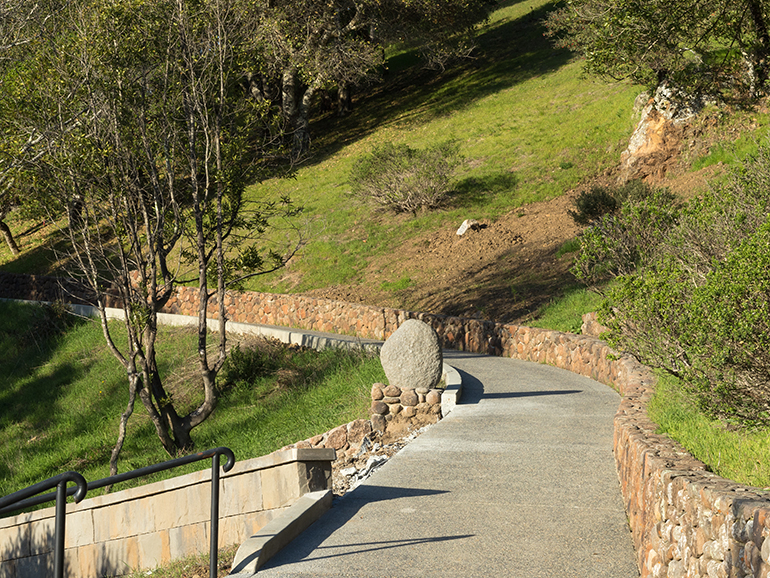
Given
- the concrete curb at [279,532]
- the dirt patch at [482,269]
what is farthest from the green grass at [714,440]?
the dirt patch at [482,269]

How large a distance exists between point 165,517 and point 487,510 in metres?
3.64

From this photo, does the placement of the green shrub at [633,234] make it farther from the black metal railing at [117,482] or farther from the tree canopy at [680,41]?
the black metal railing at [117,482]

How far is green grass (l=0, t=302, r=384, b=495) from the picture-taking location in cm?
1327

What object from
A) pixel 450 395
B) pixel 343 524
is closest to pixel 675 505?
pixel 343 524

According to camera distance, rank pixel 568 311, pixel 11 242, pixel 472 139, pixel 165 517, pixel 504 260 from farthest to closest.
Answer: pixel 11 242 < pixel 472 139 < pixel 504 260 < pixel 568 311 < pixel 165 517

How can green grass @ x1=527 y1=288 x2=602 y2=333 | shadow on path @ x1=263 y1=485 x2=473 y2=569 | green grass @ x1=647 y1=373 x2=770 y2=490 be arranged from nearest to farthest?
green grass @ x1=647 y1=373 x2=770 y2=490, shadow on path @ x1=263 y1=485 x2=473 y2=569, green grass @ x1=527 y1=288 x2=602 y2=333

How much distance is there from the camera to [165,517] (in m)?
7.79

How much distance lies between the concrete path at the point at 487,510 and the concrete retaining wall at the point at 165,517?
1.86ft

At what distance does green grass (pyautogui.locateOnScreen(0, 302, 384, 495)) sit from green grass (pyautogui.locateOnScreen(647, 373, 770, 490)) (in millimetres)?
5694

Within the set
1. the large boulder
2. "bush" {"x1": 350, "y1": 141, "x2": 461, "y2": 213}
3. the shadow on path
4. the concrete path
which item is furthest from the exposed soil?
the shadow on path

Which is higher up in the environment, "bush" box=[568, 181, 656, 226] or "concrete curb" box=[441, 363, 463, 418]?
"bush" box=[568, 181, 656, 226]

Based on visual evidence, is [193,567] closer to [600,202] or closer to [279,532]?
[279,532]

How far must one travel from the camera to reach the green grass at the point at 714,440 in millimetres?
4566

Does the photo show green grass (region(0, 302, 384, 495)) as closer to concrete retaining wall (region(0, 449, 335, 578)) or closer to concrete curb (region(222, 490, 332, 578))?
concrete retaining wall (region(0, 449, 335, 578))
